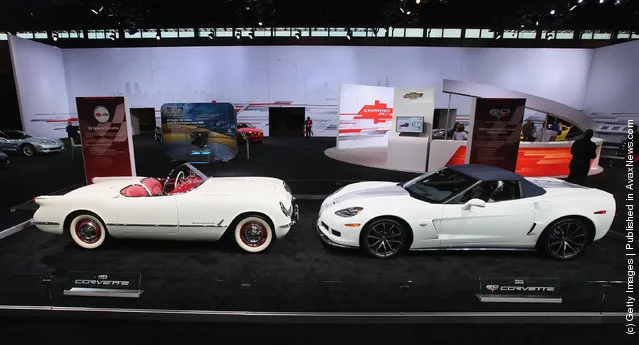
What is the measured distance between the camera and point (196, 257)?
435cm

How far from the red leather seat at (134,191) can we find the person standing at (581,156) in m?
7.91

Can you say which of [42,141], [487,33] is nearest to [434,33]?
[487,33]

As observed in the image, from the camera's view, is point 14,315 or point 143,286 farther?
point 143,286

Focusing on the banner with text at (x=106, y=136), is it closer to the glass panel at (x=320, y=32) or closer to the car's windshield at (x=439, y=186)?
the car's windshield at (x=439, y=186)

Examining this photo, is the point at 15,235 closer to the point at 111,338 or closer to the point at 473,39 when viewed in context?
the point at 111,338

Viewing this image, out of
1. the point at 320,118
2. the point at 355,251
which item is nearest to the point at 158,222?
the point at 355,251

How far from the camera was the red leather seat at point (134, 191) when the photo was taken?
4.46 meters

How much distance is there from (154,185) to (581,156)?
7970 millimetres

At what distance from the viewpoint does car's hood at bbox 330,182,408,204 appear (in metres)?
4.48

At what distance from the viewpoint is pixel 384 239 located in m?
4.23

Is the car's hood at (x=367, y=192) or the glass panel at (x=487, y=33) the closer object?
the car's hood at (x=367, y=192)

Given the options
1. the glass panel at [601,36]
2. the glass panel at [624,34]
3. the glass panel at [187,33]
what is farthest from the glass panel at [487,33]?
the glass panel at [187,33]

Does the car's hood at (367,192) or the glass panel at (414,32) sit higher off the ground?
the glass panel at (414,32)

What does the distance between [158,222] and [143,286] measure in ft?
3.30
